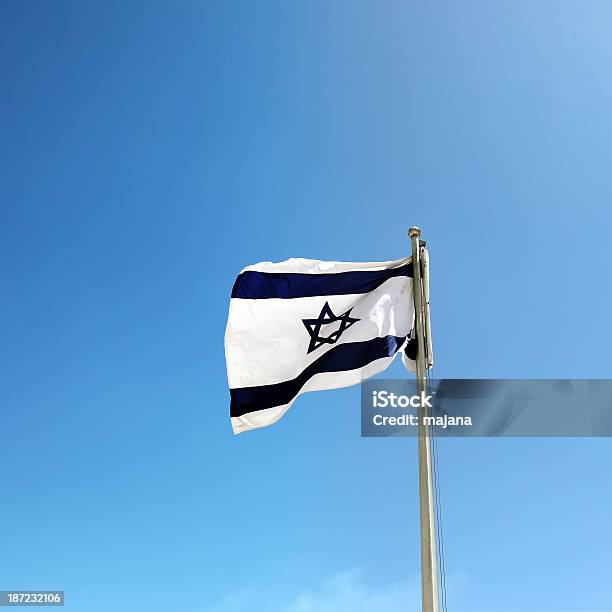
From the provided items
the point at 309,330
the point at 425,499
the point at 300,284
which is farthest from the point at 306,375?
the point at 425,499

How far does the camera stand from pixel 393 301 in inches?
575

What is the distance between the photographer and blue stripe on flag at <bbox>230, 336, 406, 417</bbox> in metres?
14.4

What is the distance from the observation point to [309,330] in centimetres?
1477

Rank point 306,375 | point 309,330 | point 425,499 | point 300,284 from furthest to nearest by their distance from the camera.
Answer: point 300,284
point 309,330
point 306,375
point 425,499

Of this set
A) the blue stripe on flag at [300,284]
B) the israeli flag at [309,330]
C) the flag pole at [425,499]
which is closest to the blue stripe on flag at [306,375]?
the israeli flag at [309,330]

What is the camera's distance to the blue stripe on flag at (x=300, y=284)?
15016mm

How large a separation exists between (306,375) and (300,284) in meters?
2.04

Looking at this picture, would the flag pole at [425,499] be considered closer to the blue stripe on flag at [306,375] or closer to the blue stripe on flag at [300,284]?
the blue stripe on flag at [306,375]

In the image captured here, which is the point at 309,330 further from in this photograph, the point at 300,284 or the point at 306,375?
the point at 300,284

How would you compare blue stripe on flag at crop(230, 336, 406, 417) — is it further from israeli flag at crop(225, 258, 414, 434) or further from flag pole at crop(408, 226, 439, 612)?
flag pole at crop(408, 226, 439, 612)

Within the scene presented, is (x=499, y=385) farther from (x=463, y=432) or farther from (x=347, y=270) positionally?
(x=347, y=270)

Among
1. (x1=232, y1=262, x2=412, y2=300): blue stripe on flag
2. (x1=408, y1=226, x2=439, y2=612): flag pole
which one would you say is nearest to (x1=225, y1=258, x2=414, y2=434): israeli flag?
(x1=232, y1=262, x2=412, y2=300): blue stripe on flag

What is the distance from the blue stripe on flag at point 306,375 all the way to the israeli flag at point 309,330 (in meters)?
0.02

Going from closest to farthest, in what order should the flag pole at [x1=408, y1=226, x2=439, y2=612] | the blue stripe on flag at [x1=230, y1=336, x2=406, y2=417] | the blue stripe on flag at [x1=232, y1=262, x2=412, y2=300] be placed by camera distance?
the flag pole at [x1=408, y1=226, x2=439, y2=612] → the blue stripe on flag at [x1=230, y1=336, x2=406, y2=417] → the blue stripe on flag at [x1=232, y1=262, x2=412, y2=300]
